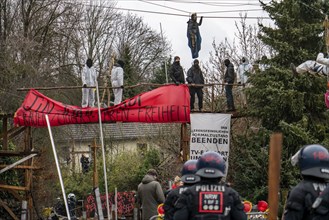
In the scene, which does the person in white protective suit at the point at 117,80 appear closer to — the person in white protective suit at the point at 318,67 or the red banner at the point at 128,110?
the red banner at the point at 128,110

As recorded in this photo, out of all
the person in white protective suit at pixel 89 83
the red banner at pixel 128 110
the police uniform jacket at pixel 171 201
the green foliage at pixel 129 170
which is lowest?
the green foliage at pixel 129 170

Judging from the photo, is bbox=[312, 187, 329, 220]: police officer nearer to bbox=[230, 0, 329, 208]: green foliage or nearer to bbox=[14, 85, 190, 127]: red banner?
bbox=[14, 85, 190, 127]: red banner

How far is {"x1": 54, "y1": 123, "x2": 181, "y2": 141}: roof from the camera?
34869 mm

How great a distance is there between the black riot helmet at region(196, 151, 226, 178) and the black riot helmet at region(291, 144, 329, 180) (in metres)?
1.05

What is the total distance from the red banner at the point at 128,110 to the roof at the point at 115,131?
1006cm

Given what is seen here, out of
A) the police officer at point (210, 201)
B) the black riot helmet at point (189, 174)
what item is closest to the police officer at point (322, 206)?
the police officer at point (210, 201)

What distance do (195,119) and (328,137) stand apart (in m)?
4.72

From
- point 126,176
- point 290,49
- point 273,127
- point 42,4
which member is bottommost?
point 126,176

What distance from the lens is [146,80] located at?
58.2 m

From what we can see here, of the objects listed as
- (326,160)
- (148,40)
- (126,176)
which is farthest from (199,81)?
(148,40)

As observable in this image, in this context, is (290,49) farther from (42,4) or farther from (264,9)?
(42,4)

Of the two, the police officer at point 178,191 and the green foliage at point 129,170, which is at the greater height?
the police officer at point 178,191

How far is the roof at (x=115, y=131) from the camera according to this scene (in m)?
34.9

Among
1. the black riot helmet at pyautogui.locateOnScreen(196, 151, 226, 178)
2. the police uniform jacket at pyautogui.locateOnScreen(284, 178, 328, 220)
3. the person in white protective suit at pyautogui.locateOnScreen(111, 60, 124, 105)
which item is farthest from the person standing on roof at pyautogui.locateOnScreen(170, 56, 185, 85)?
the police uniform jacket at pyautogui.locateOnScreen(284, 178, 328, 220)
